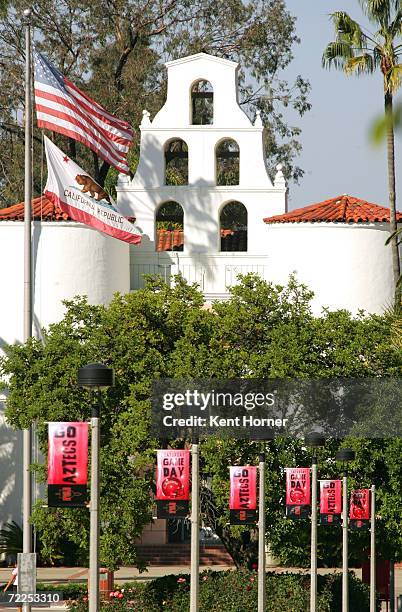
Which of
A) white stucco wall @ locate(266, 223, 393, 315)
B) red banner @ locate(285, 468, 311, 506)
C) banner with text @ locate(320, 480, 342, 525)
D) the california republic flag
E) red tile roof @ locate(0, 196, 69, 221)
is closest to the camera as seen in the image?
red banner @ locate(285, 468, 311, 506)

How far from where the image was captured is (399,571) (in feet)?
163

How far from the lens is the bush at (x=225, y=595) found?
98.1 ft

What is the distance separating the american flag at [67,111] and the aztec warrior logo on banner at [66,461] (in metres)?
15.7

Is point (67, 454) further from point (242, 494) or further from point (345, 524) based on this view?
point (345, 524)

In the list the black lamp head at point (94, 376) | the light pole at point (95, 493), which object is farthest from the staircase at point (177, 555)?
the black lamp head at point (94, 376)

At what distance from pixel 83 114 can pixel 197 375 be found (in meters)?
7.18

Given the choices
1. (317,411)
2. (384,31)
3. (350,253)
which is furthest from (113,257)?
(317,411)

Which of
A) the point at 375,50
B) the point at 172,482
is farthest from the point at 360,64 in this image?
the point at 172,482

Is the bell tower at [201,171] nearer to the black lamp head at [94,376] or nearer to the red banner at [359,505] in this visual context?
the red banner at [359,505]

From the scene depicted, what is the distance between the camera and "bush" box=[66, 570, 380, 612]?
29.9m

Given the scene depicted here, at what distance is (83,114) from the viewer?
34.0 metres

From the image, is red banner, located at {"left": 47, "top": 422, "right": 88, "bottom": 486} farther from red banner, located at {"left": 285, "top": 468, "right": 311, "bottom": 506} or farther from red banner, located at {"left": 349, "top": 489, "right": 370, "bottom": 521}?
red banner, located at {"left": 349, "top": 489, "right": 370, "bottom": 521}

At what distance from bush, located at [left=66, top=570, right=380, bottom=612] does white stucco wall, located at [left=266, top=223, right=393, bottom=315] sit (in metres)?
13.0

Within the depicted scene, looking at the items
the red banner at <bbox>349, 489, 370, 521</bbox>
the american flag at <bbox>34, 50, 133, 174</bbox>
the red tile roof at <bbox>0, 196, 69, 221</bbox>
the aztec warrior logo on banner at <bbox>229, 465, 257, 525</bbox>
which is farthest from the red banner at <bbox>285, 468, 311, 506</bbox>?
the red tile roof at <bbox>0, 196, 69, 221</bbox>
